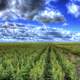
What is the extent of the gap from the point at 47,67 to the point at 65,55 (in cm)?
38

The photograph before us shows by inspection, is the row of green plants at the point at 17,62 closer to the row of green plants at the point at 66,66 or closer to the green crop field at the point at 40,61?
the green crop field at the point at 40,61

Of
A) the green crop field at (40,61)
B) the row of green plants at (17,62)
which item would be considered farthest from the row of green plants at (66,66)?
the row of green plants at (17,62)

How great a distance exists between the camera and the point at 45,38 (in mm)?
10352

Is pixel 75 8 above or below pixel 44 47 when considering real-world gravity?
above

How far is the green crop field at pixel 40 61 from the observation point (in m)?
10.1

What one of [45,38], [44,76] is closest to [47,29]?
[45,38]

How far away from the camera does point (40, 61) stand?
10.3 meters

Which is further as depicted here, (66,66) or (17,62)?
(17,62)

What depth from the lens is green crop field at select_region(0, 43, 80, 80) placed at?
10.1 m

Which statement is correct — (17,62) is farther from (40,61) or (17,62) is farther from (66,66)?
(66,66)

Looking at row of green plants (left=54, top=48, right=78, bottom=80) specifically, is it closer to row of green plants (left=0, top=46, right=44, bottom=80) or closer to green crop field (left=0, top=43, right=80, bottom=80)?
green crop field (left=0, top=43, right=80, bottom=80)

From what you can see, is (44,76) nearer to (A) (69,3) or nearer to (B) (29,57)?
(B) (29,57)

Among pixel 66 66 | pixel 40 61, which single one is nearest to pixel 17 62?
pixel 40 61

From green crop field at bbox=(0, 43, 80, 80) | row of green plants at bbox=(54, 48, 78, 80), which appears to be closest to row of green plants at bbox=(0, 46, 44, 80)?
green crop field at bbox=(0, 43, 80, 80)
